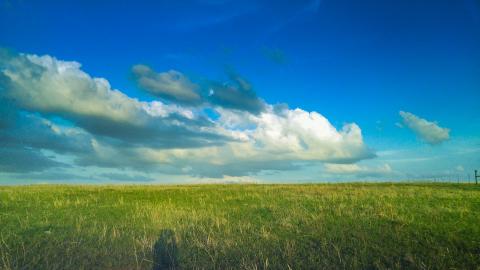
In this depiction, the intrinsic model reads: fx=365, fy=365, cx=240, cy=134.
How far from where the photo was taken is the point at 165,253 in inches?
406

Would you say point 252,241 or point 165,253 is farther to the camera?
point 252,241

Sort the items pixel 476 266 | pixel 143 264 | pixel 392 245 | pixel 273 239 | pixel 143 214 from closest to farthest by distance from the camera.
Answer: pixel 476 266
pixel 143 264
pixel 392 245
pixel 273 239
pixel 143 214

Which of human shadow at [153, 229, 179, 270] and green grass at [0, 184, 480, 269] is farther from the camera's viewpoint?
human shadow at [153, 229, 179, 270]

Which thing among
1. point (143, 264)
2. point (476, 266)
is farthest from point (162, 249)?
point (476, 266)

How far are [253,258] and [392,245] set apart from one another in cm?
407

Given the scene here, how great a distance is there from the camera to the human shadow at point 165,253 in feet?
31.7

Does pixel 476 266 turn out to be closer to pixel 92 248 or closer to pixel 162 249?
pixel 162 249

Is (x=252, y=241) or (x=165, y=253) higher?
(x=252, y=241)

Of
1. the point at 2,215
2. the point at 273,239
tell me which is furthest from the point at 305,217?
the point at 2,215

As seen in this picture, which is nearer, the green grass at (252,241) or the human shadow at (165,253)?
the green grass at (252,241)

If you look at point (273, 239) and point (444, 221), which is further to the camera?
point (444, 221)

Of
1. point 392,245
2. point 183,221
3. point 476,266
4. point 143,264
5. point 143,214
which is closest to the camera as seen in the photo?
point 476,266

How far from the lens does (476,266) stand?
8.93 metres

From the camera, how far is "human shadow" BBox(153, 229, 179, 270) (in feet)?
31.7
